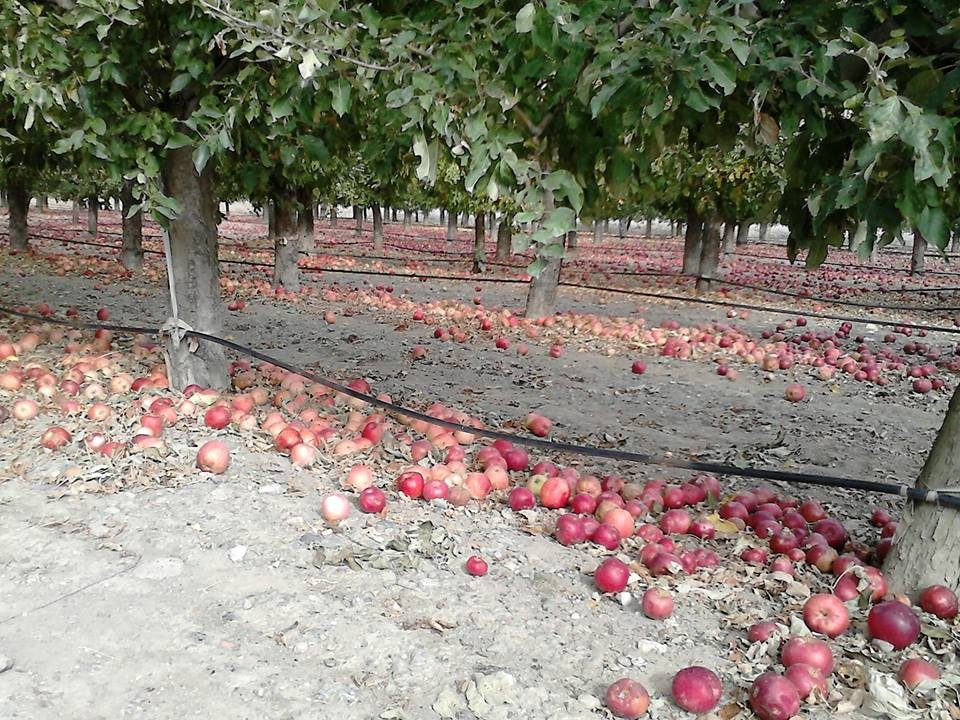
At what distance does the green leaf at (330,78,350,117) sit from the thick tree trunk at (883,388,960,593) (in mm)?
2808

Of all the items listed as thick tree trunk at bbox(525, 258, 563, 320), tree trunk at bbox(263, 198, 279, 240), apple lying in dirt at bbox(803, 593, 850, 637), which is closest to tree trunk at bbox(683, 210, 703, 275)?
thick tree trunk at bbox(525, 258, 563, 320)

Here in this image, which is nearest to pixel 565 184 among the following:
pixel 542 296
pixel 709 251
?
pixel 542 296

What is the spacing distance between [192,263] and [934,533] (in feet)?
15.8

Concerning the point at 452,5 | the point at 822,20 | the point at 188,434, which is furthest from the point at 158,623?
the point at 822,20

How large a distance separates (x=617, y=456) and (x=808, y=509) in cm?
129

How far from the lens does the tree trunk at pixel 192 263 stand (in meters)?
5.29

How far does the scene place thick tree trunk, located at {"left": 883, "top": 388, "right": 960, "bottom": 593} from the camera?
124 inches

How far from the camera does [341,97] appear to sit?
291 centimetres

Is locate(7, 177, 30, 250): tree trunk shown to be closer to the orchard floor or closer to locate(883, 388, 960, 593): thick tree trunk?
the orchard floor

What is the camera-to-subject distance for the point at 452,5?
3094mm

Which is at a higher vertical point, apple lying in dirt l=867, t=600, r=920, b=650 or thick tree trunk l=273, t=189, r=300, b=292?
thick tree trunk l=273, t=189, r=300, b=292

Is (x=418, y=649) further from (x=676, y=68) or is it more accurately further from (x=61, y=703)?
(x=676, y=68)

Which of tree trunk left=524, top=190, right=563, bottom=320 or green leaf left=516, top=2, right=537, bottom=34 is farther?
tree trunk left=524, top=190, right=563, bottom=320

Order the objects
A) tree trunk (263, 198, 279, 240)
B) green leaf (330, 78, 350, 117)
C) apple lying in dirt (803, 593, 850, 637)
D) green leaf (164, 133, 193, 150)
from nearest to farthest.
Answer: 1. green leaf (330, 78, 350, 117)
2. apple lying in dirt (803, 593, 850, 637)
3. green leaf (164, 133, 193, 150)
4. tree trunk (263, 198, 279, 240)
